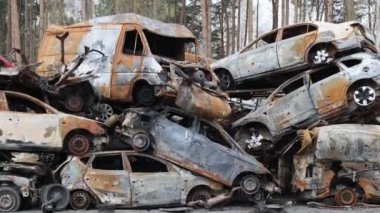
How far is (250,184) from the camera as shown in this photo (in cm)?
1214

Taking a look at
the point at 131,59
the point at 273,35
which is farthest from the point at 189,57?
the point at 131,59

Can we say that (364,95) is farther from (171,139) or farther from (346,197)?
(171,139)

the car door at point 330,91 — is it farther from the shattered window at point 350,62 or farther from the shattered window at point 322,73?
the shattered window at point 322,73

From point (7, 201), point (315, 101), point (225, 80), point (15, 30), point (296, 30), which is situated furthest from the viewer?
point (15, 30)

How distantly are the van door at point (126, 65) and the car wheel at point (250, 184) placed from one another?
3.27m

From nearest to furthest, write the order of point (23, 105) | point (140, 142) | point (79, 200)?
point (79, 200) < point (140, 142) < point (23, 105)

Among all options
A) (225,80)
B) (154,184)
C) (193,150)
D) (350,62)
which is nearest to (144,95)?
(193,150)

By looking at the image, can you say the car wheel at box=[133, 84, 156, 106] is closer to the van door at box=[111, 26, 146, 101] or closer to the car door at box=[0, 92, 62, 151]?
the van door at box=[111, 26, 146, 101]

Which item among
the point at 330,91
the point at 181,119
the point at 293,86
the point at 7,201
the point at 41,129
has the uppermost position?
the point at 293,86

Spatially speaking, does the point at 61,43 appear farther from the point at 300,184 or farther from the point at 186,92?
the point at 300,184

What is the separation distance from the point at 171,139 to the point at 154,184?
112 cm

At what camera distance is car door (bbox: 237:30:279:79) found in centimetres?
1514

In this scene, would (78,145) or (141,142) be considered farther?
(141,142)

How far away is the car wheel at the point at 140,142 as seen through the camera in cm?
1191
